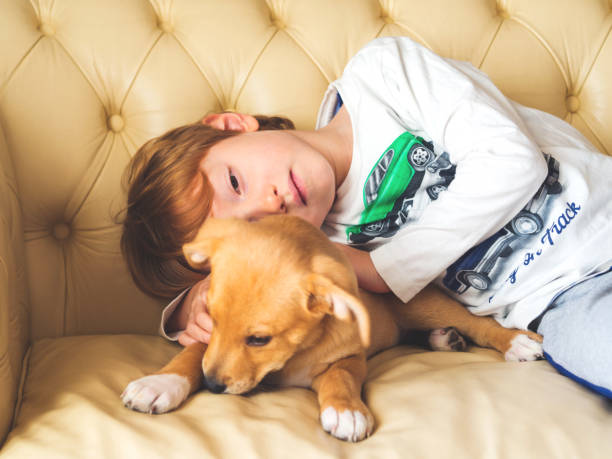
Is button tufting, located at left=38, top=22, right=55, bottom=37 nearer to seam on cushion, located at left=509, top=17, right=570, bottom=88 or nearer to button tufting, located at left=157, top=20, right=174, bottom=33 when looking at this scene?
button tufting, located at left=157, top=20, right=174, bottom=33

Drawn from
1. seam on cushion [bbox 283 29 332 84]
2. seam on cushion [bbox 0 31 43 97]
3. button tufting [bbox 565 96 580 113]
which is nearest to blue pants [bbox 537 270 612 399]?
button tufting [bbox 565 96 580 113]

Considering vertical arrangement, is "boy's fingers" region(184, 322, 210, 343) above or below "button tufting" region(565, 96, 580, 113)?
Result: below

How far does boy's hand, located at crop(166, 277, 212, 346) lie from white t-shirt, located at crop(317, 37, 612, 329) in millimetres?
432

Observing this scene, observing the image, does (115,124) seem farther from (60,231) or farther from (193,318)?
(193,318)

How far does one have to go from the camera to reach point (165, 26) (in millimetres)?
1585

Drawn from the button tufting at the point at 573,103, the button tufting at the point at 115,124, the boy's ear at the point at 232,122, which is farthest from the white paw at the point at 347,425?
the button tufting at the point at 573,103

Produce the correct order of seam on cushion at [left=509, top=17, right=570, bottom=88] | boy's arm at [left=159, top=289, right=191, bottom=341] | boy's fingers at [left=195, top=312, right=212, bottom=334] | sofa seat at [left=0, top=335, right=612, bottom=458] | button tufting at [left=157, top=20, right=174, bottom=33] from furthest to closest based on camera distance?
1. seam on cushion at [left=509, top=17, right=570, bottom=88]
2. button tufting at [left=157, top=20, right=174, bottom=33]
3. boy's arm at [left=159, top=289, right=191, bottom=341]
4. boy's fingers at [left=195, top=312, right=212, bottom=334]
5. sofa seat at [left=0, top=335, right=612, bottom=458]

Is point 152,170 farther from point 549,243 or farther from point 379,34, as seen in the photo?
point 549,243

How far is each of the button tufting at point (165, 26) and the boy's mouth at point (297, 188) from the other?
0.68 m

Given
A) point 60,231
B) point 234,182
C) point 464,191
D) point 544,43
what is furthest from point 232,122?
point 544,43

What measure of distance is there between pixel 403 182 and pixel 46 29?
1.08 metres

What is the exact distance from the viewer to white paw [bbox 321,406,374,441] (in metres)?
0.86

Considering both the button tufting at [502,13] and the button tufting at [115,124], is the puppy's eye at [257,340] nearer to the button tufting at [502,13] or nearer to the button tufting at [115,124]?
the button tufting at [115,124]

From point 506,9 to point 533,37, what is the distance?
143 mm
